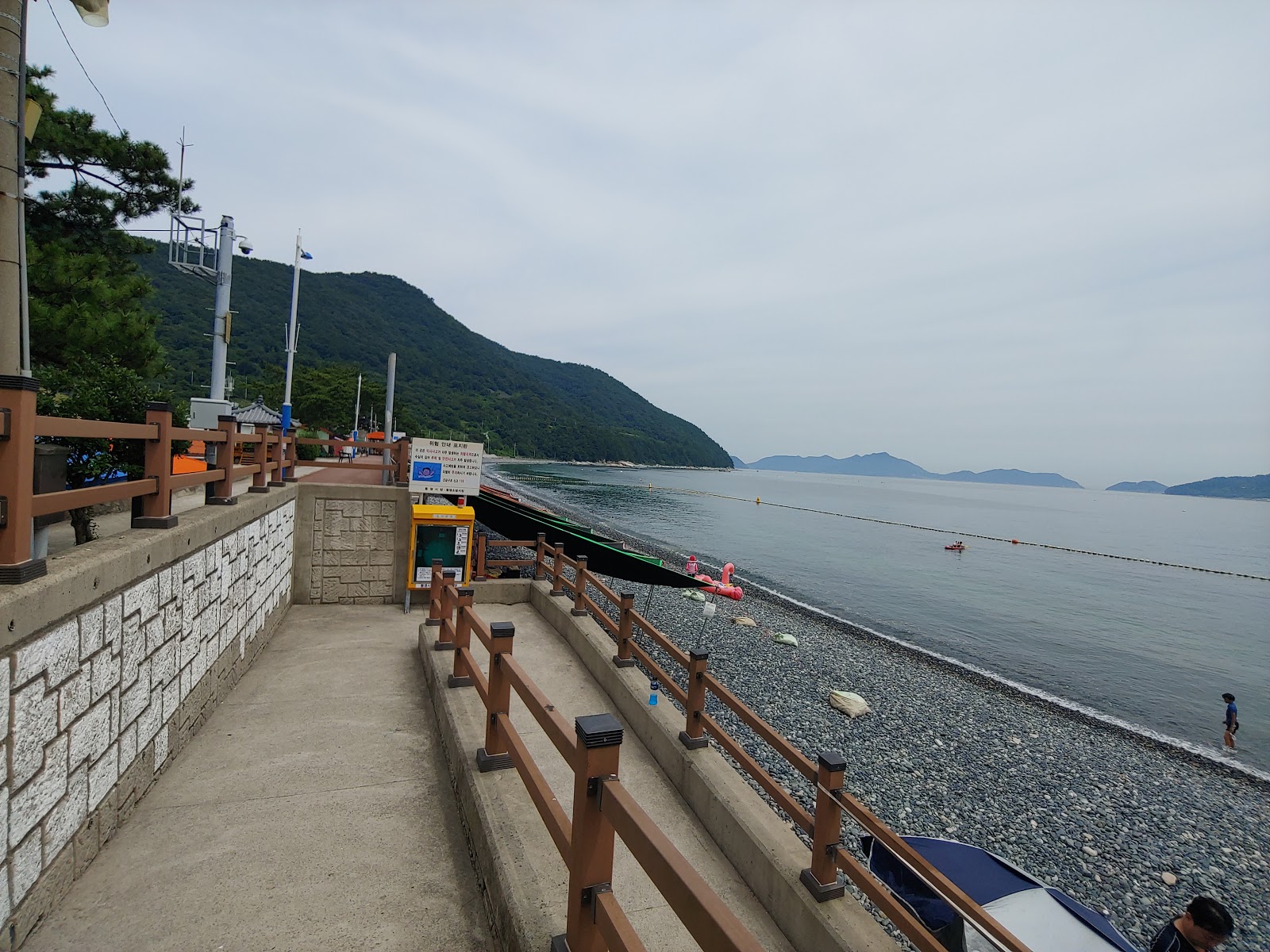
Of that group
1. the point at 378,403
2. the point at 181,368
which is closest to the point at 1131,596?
the point at 378,403

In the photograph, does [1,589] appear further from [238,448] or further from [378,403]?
[378,403]

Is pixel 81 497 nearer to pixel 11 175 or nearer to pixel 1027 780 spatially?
pixel 11 175

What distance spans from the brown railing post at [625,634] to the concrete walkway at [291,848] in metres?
2.09

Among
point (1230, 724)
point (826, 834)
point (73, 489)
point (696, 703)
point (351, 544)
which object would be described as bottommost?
point (1230, 724)

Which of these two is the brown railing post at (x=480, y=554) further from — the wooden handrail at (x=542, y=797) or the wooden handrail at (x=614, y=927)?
the wooden handrail at (x=614, y=927)

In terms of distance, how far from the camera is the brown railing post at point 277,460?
8.40 m

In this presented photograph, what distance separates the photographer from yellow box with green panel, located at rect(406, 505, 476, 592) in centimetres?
945

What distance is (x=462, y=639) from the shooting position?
525 centimetres

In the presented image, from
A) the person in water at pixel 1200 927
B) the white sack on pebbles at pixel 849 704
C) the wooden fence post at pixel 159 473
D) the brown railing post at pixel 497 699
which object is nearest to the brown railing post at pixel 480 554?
the wooden fence post at pixel 159 473

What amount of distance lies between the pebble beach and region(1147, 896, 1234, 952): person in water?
3474 millimetres

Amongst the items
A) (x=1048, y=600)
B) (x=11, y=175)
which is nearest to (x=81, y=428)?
(x=11, y=175)

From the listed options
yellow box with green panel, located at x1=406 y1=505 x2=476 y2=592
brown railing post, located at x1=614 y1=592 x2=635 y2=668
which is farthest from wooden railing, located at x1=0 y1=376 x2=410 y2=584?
brown railing post, located at x1=614 y1=592 x2=635 y2=668

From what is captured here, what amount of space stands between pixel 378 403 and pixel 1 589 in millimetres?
74980

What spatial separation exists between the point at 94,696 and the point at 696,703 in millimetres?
3924
